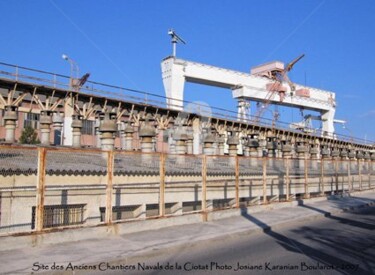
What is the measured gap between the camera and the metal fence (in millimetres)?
9688

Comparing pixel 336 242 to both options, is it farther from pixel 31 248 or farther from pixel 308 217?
pixel 31 248

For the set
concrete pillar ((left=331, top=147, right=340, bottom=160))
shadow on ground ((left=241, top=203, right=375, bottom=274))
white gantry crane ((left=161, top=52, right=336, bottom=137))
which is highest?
white gantry crane ((left=161, top=52, right=336, bottom=137))

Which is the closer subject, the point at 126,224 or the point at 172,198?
the point at 126,224

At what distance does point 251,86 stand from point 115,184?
36093 mm

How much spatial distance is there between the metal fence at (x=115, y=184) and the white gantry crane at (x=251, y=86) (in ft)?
66.1

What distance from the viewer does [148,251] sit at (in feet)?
27.5

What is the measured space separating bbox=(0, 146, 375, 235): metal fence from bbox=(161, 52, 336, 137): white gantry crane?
2014 cm

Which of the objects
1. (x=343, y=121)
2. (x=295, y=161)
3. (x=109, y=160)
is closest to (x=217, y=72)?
(x=295, y=161)

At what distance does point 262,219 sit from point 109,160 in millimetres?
6236

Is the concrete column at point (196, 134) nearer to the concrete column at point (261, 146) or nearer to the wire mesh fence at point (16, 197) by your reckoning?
the concrete column at point (261, 146)

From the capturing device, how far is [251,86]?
45.7 metres

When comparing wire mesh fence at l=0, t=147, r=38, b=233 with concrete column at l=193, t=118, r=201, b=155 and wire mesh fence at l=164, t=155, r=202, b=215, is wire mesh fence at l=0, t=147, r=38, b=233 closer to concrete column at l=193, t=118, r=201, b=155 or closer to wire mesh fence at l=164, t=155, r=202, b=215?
wire mesh fence at l=164, t=155, r=202, b=215

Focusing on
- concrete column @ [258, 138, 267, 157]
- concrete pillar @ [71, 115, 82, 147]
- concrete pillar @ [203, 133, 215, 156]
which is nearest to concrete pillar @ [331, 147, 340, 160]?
concrete column @ [258, 138, 267, 157]

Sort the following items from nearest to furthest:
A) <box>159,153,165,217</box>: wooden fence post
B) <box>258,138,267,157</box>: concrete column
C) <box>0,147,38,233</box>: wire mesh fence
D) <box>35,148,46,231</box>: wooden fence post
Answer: <box>35,148,46,231</box>: wooden fence post → <box>0,147,38,233</box>: wire mesh fence → <box>159,153,165,217</box>: wooden fence post → <box>258,138,267,157</box>: concrete column
